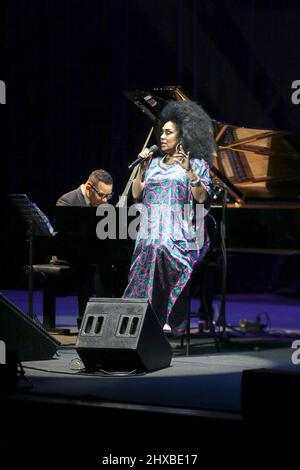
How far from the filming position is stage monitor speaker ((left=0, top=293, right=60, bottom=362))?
225 inches

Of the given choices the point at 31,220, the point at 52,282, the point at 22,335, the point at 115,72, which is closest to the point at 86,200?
the point at 52,282

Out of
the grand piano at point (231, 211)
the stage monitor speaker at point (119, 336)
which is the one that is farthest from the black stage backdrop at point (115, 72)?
the stage monitor speaker at point (119, 336)

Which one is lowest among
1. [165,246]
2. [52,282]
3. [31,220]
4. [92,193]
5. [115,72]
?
[52,282]

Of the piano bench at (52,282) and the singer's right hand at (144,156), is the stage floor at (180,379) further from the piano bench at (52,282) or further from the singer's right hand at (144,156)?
the singer's right hand at (144,156)

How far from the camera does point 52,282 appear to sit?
8.02m

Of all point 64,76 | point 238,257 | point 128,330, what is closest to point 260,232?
point 128,330

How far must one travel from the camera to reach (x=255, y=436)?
3.67m

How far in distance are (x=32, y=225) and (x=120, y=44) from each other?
4.23m

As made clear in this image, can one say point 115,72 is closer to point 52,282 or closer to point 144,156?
point 52,282

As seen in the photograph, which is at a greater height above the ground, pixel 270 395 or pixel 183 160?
pixel 183 160

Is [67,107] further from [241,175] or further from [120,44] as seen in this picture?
[241,175]

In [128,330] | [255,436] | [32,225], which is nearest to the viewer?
[255,436]

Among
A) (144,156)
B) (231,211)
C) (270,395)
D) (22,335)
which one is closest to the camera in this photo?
(270,395)

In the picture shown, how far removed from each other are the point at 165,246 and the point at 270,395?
10.6ft
